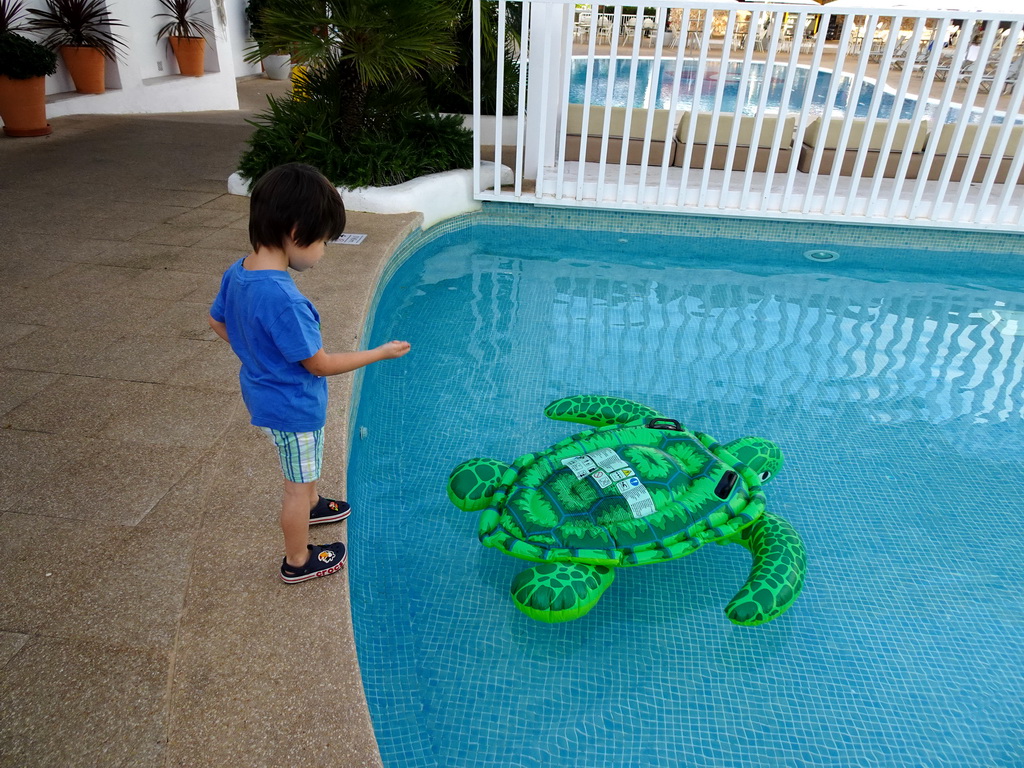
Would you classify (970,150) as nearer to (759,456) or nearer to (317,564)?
(759,456)

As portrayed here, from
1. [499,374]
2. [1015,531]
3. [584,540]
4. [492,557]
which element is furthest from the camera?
[499,374]

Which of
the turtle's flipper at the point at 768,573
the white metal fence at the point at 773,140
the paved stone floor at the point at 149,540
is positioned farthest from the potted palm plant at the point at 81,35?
the turtle's flipper at the point at 768,573

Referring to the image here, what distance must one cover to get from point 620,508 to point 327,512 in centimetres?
94

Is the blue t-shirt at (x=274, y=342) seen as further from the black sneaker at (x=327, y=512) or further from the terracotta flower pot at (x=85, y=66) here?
the terracotta flower pot at (x=85, y=66)

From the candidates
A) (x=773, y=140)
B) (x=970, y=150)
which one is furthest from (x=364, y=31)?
(x=970, y=150)

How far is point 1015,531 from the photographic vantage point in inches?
109

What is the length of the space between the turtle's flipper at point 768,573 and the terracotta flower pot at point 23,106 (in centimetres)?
750

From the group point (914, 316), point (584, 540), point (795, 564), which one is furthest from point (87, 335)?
point (914, 316)

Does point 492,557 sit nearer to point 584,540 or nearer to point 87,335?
point 584,540

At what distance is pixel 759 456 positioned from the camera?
2.53m

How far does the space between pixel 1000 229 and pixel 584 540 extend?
547 cm

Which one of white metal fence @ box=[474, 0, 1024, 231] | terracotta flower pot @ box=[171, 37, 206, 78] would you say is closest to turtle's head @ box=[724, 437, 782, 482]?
white metal fence @ box=[474, 0, 1024, 231]

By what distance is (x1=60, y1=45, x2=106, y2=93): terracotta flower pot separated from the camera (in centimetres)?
812

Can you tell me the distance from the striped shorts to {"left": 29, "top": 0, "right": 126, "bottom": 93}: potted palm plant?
8624mm
